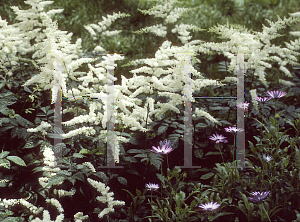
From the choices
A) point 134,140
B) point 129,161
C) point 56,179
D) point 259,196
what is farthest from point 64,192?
point 259,196

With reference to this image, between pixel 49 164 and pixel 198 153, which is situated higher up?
pixel 49 164

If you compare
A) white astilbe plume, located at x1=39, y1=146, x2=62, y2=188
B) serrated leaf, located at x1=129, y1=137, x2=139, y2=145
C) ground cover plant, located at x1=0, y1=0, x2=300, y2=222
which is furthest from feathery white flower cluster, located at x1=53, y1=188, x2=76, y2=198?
serrated leaf, located at x1=129, y1=137, x2=139, y2=145

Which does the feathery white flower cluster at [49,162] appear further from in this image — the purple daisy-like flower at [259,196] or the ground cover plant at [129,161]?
the purple daisy-like flower at [259,196]

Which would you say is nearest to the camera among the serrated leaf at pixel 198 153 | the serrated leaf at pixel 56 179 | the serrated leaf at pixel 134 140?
the serrated leaf at pixel 56 179

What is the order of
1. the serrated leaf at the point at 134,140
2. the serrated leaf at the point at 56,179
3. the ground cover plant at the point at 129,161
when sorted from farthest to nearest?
the serrated leaf at the point at 134,140 < the ground cover plant at the point at 129,161 < the serrated leaf at the point at 56,179

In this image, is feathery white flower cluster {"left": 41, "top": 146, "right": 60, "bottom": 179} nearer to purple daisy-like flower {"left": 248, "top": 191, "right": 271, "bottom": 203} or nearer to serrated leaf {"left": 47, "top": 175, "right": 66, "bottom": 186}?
serrated leaf {"left": 47, "top": 175, "right": 66, "bottom": 186}

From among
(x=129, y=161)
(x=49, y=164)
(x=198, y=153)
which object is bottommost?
(x=198, y=153)

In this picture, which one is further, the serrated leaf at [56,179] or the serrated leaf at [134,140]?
the serrated leaf at [134,140]

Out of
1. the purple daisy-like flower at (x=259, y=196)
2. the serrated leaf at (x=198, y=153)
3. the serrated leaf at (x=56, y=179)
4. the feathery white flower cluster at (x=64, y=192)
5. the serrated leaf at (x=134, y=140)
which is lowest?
the serrated leaf at (x=198, y=153)

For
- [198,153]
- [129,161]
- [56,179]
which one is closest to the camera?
[56,179]

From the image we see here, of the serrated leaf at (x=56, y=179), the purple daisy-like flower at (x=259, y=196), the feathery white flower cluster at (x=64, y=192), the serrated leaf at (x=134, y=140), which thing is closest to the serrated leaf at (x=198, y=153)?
the serrated leaf at (x=134, y=140)

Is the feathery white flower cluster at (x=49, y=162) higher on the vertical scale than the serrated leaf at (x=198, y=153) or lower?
higher

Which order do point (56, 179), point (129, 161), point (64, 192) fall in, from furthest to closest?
point (129, 161) < point (64, 192) < point (56, 179)

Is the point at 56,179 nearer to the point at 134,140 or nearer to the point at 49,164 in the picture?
the point at 49,164
